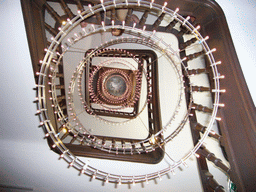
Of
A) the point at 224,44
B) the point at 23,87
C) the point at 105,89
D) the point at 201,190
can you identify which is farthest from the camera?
the point at 105,89

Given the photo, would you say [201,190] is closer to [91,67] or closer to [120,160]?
[120,160]

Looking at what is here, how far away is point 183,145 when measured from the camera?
2662 mm

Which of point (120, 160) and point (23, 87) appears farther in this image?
point (120, 160)

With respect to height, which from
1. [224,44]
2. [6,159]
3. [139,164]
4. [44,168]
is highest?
[224,44]

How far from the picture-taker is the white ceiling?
1.90m

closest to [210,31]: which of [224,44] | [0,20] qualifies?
[224,44]

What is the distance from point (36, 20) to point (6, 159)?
2.47 metres

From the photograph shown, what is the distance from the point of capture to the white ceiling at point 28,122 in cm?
190

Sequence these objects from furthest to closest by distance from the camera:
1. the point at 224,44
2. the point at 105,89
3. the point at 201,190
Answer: the point at 105,89 → the point at 201,190 → the point at 224,44

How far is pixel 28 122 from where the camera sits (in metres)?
2.43

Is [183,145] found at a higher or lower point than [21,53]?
lower

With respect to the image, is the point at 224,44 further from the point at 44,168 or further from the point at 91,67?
the point at 91,67

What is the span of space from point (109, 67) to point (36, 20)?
9.24 ft

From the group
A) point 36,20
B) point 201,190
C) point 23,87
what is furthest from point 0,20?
point 201,190
